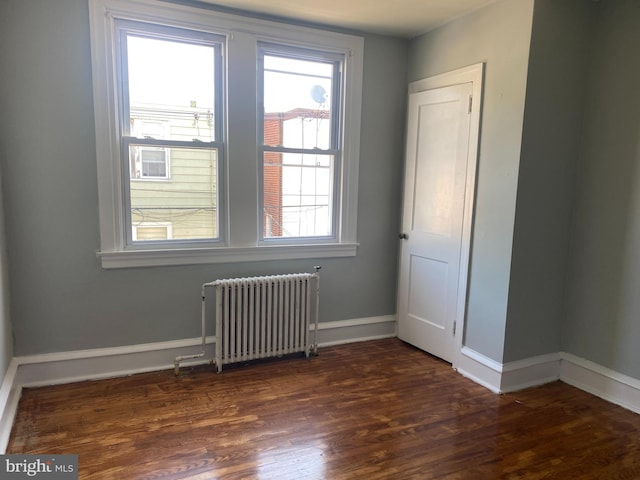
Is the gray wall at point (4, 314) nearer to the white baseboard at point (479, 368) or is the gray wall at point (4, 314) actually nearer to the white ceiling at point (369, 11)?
the white ceiling at point (369, 11)

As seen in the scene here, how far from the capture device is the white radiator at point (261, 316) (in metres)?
3.11

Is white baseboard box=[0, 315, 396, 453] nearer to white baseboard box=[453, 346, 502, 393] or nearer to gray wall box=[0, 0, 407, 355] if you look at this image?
gray wall box=[0, 0, 407, 355]

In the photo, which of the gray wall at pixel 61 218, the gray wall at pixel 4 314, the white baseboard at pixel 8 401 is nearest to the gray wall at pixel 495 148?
the gray wall at pixel 61 218

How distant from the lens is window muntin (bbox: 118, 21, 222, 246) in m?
2.91

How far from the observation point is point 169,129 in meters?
3.02

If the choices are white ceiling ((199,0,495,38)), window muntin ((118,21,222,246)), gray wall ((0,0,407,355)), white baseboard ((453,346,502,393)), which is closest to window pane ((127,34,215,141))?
window muntin ((118,21,222,246))

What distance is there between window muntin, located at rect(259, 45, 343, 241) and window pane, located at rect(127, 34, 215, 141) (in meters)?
0.43

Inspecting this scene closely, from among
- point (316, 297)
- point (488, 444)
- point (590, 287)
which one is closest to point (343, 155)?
point (316, 297)

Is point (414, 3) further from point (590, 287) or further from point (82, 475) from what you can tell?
point (82, 475)

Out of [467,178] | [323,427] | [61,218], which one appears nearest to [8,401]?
[61,218]

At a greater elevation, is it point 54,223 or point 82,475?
point 54,223

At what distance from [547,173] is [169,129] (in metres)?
2.60

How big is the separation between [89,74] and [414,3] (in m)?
2.18

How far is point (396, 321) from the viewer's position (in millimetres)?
3916
